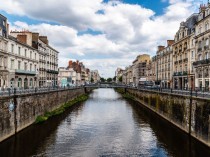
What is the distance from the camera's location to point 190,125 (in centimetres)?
2600

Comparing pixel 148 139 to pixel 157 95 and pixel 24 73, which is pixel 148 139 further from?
pixel 24 73

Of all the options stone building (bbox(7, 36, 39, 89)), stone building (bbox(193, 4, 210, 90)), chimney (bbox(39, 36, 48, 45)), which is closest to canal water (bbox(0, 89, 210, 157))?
stone building (bbox(193, 4, 210, 90))

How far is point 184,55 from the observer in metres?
62.5

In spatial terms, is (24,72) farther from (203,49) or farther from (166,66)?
(166,66)

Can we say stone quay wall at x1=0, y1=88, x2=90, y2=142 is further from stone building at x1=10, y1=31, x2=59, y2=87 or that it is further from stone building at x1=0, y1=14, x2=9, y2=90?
stone building at x1=10, y1=31, x2=59, y2=87

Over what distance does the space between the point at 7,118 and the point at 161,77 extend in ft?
224

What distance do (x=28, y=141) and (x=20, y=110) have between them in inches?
204

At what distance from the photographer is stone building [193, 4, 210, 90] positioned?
44428mm

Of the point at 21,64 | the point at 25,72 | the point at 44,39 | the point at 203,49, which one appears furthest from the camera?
the point at 44,39

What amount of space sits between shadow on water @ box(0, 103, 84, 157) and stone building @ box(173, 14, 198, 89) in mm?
38863

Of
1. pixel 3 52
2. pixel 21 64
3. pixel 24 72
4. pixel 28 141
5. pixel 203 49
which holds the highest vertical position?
pixel 203 49

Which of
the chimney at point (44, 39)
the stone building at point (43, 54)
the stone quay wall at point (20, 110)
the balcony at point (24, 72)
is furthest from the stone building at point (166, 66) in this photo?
the stone quay wall at point (20, 110)

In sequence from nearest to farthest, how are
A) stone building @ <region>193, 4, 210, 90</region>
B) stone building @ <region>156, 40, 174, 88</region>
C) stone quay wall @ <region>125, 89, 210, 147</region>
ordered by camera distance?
stone quay wall @ <region>125, 89, 210, 147</region>, stone building @ <region>193, 4, 210, 90</region>, stone building @ <region>156, 40, 174, 88</region>

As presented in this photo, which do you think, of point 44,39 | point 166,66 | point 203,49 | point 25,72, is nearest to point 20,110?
point 25,72
